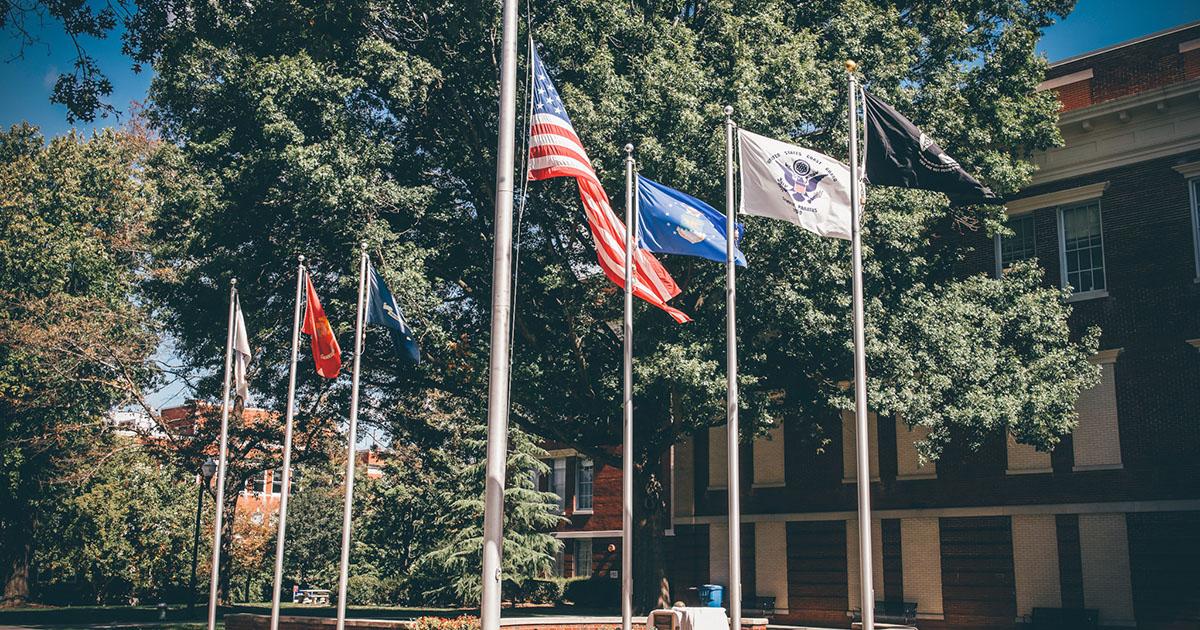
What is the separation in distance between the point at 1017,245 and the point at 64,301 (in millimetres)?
32356

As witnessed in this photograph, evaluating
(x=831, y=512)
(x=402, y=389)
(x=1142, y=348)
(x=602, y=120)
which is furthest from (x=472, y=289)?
(x=1142, y=348)

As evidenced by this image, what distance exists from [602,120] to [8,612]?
110ft

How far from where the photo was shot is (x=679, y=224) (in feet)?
61.7

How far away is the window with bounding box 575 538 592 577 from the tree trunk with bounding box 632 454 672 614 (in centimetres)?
1913

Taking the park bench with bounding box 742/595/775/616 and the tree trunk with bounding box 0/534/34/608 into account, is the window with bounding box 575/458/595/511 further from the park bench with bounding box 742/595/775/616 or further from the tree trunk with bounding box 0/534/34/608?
the tree trunk with bounding box 0/534/34/608

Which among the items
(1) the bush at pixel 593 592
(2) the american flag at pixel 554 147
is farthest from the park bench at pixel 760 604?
(2) the american flag at pixel 554 147

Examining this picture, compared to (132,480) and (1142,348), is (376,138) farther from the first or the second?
(132,480)

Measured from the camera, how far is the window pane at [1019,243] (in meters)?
32.1

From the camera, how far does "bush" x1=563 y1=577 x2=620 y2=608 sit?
44.7 metres

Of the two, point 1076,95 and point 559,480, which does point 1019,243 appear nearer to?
point 1076,95

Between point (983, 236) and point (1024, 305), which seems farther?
point (983, 236)

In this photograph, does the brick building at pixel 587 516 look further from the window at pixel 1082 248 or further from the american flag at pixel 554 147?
the american flag at pixel 554 147

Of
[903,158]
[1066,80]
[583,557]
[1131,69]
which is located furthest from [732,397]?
[583,557]

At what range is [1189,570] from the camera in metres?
27.4
